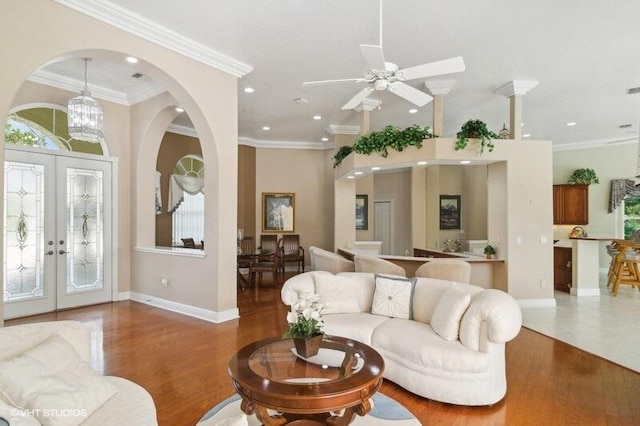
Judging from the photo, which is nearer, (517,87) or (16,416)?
(16,416)

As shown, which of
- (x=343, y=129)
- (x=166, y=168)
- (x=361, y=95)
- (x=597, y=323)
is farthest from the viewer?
(x=343, y=129)

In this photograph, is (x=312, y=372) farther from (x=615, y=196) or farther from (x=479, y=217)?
(x=615, y=196)

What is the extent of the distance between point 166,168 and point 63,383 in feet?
20.4

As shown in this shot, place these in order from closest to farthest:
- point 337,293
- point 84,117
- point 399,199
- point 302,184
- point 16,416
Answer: point 16,416
point 337,293
point 84,117
point 302,184
point 399,199

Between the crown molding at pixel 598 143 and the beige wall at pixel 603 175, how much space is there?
75 millimetres

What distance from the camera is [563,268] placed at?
6961 millimetres

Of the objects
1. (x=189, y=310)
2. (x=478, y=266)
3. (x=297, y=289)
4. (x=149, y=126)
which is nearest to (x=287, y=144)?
(x=149, y=126)

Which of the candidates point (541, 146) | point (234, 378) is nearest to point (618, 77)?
point (541, 146)

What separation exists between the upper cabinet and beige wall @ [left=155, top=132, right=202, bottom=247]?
948 centimetres

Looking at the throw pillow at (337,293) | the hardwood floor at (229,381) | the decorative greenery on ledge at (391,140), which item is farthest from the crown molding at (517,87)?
the throw pillow at (337,293)

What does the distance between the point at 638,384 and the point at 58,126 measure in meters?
7.69

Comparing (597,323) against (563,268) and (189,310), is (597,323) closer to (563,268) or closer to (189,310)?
(563,268)

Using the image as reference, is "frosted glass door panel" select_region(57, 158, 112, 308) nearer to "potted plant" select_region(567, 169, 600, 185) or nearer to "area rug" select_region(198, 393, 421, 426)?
"area rug" select_region(198, 393, 421, 426)

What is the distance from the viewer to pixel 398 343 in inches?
116
